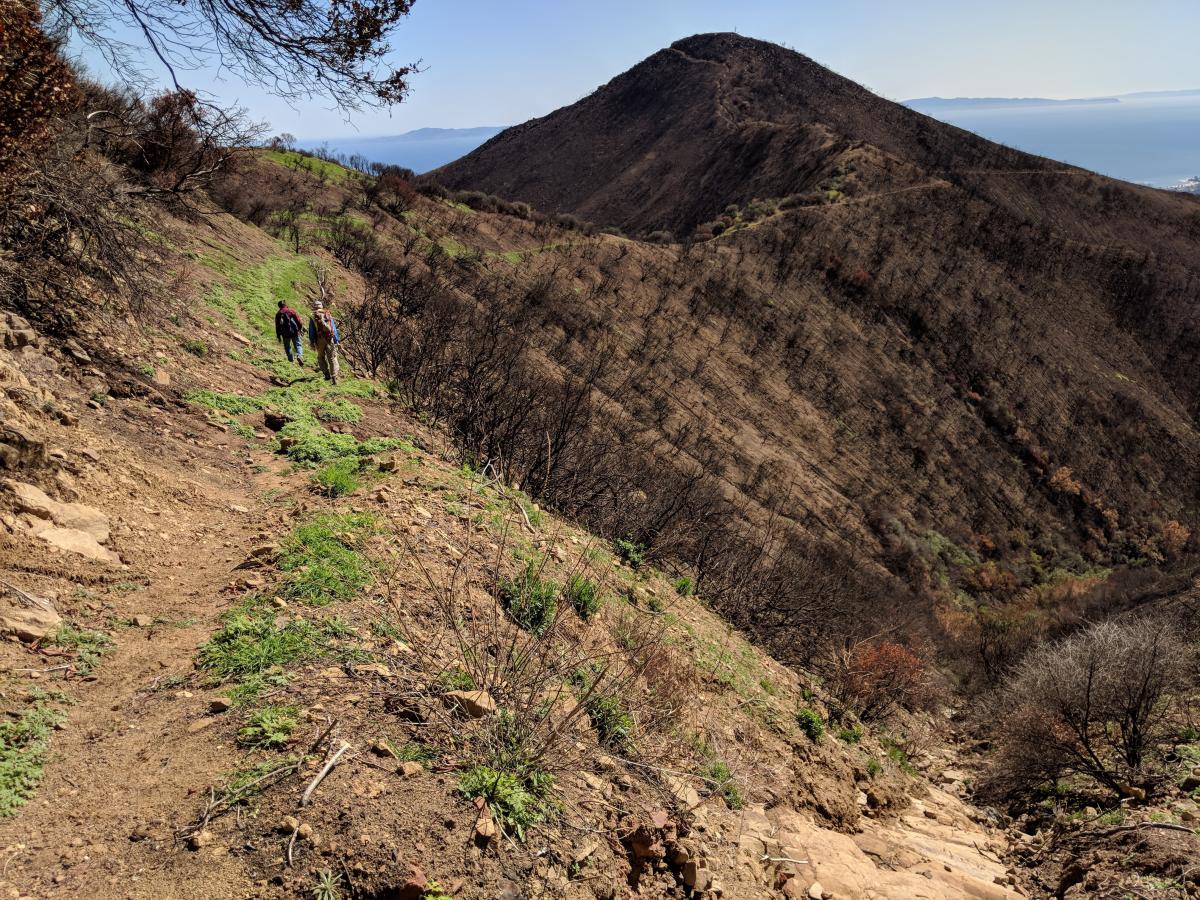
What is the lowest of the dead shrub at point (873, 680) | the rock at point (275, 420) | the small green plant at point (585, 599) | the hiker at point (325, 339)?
the dead shrub at point (873, 680)

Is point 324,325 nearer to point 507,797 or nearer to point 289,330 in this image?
point 289,330

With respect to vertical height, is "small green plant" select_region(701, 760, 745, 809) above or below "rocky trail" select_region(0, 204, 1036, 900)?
below

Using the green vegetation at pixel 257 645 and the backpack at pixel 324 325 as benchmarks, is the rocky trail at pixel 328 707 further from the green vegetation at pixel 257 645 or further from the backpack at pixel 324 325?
the backpack at pixel 324 325

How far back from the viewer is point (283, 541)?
214 inches

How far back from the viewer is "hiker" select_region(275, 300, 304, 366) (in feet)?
37.1

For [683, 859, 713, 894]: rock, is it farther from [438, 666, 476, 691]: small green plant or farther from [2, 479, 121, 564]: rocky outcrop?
[2, 479, 121, 564]: rocky outcrop

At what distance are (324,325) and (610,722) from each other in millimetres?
8482

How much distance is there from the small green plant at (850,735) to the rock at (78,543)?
27.1 ft

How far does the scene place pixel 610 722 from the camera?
15.6 feet

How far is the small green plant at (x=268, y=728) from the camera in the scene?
3.32m

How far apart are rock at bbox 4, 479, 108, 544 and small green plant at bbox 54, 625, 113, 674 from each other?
1142 mm

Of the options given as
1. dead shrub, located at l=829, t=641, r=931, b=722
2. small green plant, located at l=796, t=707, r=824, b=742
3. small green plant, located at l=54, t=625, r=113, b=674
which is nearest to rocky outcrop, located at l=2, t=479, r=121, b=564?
small green plant, located at l=54, t=625, r=113, b=674

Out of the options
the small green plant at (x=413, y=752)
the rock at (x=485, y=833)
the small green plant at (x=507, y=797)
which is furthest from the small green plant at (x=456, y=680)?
the rock at (x=485, y=833)

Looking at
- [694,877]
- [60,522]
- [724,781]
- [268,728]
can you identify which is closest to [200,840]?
[268,728]
